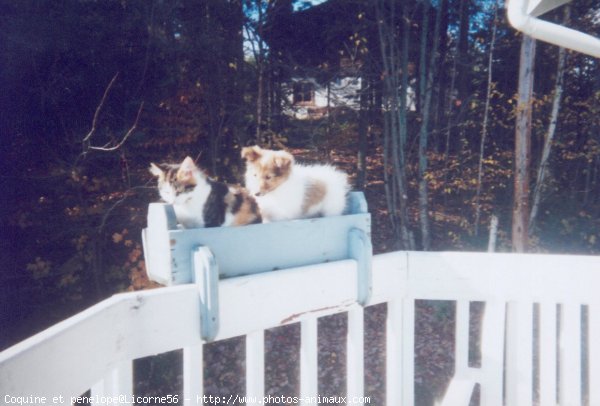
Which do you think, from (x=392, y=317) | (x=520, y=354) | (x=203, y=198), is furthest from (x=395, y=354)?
(x=203, y=198)

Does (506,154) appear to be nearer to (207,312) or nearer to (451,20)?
(451,20)

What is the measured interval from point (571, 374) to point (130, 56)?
15.2ft

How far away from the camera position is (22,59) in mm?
3900

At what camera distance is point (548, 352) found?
49.4 inches

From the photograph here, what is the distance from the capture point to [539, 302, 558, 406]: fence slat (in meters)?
1.23

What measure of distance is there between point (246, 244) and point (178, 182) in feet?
2.77

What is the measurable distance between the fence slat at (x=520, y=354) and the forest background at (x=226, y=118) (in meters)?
2.69

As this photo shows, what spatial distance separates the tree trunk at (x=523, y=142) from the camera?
4.58 m

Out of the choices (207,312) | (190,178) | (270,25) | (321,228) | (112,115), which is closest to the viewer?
(207,312)

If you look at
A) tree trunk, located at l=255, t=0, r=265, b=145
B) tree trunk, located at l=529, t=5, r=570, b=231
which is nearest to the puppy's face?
tree trunk, located at l=255, t=0, r=265, b=145

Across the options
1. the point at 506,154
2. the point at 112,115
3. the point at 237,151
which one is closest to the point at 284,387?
the point at 237,151

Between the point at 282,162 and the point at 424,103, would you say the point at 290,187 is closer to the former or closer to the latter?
the point at 282,162

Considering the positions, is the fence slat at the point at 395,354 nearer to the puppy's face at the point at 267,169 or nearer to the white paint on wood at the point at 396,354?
the white paint on wood at the point at 396,354

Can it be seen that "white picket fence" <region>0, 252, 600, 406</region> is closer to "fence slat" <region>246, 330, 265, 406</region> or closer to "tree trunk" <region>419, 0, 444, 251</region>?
"fence slat" <region>246, 330, 265, 406</region>
